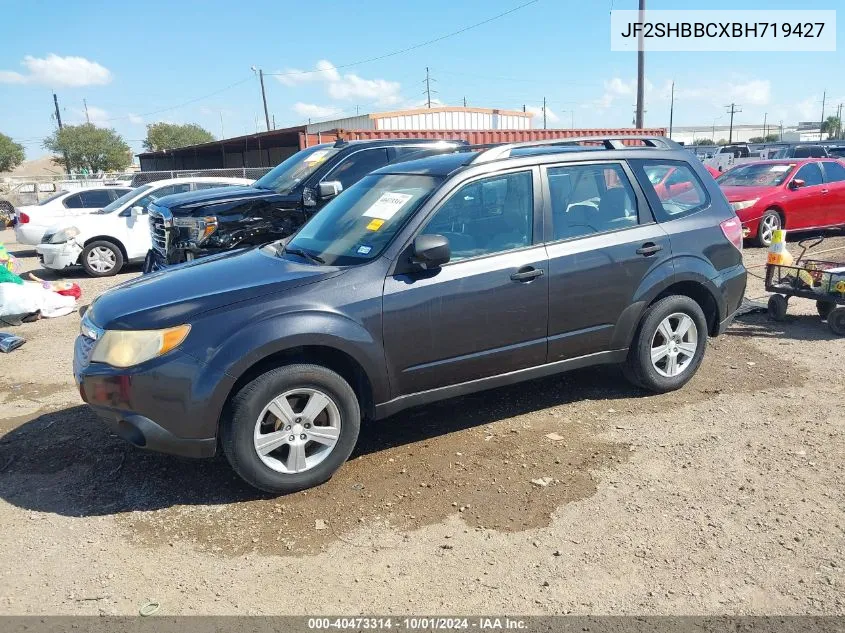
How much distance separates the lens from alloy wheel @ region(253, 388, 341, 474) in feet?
12.1

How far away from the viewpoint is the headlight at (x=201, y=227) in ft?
24.8

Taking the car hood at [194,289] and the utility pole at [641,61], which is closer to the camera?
the car hood at [194,289]

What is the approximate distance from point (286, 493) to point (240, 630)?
3.59 feet

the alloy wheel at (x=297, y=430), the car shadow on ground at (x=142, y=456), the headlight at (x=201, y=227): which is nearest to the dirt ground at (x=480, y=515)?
the car shadow on ground at (x=142, y=456)

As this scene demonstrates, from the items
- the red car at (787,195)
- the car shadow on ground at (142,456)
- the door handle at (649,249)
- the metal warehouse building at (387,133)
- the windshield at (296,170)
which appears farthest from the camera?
the metal warehouse building at (387,133)

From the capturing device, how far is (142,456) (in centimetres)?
439

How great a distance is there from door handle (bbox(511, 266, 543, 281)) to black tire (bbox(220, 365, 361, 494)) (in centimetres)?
128

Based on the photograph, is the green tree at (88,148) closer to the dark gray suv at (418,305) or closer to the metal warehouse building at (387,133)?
the metal warehouse building at (387,133)

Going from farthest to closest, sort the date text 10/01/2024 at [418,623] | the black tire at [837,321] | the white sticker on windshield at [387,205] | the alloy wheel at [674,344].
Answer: the black tire at [837,321] < the alloy wheel at [674,344] < the white sticker on windshield at [387,205] < the date text 10/01/2024 at [418,623]

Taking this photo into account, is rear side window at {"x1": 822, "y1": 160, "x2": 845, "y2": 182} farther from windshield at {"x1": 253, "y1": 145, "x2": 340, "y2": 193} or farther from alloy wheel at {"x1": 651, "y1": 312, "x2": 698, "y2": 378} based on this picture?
alloy wheel at {"x1": 651, "y1": 312, "x2": 698, "y2": 378}

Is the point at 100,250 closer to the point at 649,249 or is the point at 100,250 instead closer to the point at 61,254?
the point at 61,254

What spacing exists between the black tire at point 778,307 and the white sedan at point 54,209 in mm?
12891

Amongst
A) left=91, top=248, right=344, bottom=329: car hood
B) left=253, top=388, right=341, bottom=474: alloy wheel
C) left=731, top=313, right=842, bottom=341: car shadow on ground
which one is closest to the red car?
left=731, top=313, right=842, bottom=341: car shadow on ground

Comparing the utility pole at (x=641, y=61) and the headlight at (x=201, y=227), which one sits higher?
the utility pole at (x=641, y=61)
